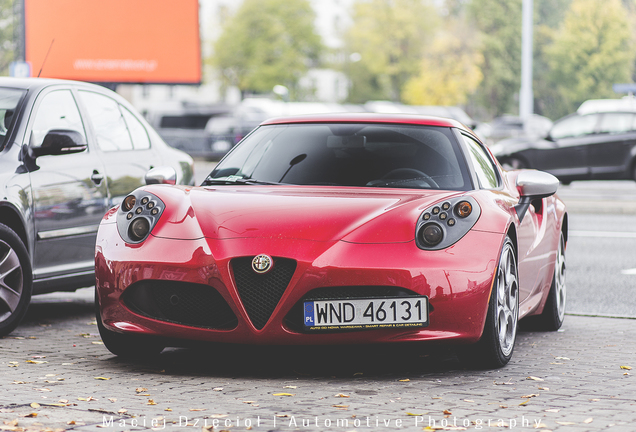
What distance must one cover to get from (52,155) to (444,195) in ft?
9.33

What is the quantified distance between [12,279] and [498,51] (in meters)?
82.7

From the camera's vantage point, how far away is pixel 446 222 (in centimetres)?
482

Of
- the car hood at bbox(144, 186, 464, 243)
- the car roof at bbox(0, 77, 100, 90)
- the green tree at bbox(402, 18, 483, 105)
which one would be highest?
the green tree at bbox(402, 18, 483, 105)

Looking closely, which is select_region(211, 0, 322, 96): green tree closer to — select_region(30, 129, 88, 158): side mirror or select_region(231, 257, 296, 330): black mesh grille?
select_region(30, 129, 88, 158): side mirror

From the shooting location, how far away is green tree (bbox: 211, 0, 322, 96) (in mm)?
75875

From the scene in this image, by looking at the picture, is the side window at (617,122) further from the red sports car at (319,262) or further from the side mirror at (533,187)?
the red sports car at (319,262)

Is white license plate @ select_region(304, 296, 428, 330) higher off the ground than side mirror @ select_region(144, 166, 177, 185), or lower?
lower

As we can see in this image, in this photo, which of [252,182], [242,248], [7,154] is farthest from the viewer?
[7,154]

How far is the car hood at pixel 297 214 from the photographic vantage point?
4.71 metres

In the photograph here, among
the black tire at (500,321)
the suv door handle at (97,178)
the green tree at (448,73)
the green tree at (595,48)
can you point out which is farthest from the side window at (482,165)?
the green tree at (448,73)

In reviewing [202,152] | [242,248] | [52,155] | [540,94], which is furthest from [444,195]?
[540,94]

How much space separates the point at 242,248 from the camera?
15.3ft

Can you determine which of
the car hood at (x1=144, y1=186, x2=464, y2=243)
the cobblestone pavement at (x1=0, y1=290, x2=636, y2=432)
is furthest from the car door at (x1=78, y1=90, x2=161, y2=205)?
the car hood at (x1=144, y1=186, x2=464, y2=243)

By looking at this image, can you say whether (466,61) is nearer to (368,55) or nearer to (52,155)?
(368,55)
